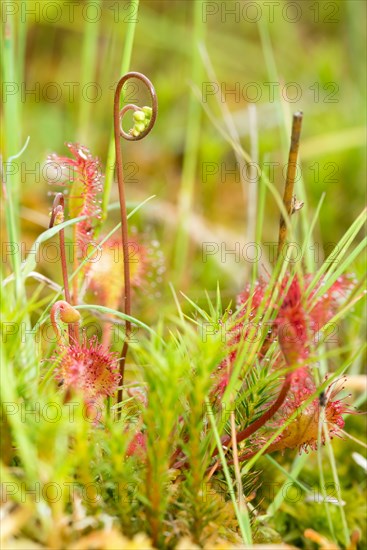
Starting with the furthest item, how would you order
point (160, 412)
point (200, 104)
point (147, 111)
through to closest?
point (200, 104)
point (147, 111)
point (160, 412)

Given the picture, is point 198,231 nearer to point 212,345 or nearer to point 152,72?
point 152,72

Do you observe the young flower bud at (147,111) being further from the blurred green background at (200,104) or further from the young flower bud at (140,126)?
the blurred green background at (200,104)

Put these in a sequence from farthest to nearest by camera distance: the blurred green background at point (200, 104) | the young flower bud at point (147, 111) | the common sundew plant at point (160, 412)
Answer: the blurred green background at point (200, 104) < the young flower bud at point (147, 111) < the common sundew plant at point (160, 412)

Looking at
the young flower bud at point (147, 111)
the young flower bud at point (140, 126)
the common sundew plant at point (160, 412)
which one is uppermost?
the young flower bud at point (147, 111)

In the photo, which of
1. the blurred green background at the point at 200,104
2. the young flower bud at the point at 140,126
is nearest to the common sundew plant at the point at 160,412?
the young flower bud at the point at 140,126

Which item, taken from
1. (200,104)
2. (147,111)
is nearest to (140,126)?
(147,111)

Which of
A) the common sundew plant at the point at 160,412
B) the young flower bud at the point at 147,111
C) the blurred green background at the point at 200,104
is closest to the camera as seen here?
the common sundew plant at the point at 160,412

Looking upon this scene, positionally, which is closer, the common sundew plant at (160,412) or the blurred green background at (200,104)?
the common sundew plant at (160,412)

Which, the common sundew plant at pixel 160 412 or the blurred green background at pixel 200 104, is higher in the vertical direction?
the blurred green background at pixel 200 104

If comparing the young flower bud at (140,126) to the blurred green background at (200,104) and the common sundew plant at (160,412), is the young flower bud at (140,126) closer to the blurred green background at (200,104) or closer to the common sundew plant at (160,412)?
the common sundew plant at (160,412)

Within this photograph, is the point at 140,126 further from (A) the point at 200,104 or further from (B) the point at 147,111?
(A) the point at 200,104
